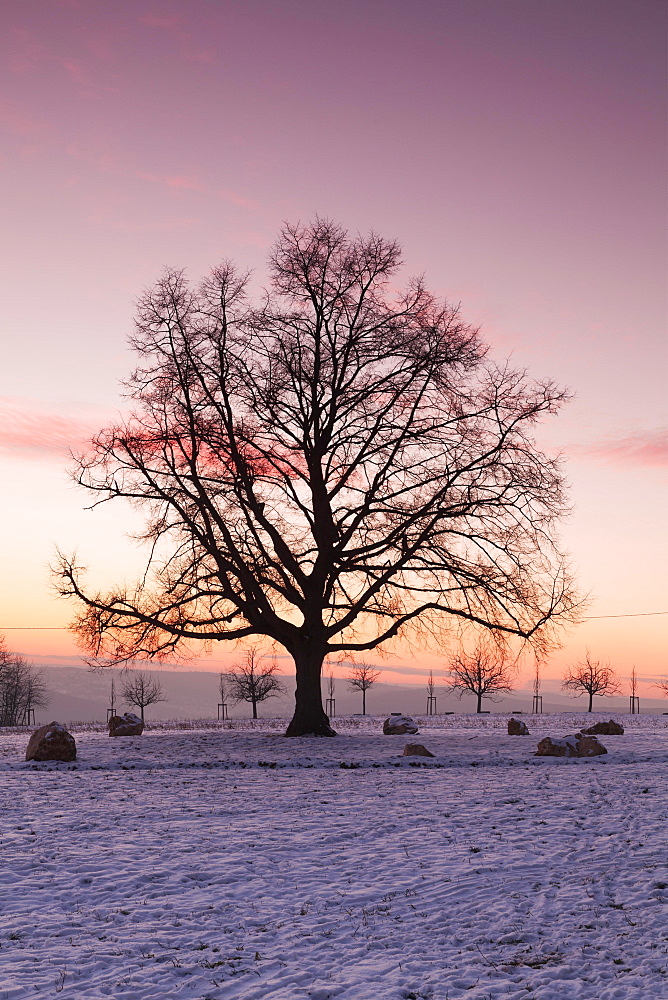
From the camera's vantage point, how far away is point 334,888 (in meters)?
10.0

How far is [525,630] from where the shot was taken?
26.5 meters

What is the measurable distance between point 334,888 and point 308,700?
17397 mm

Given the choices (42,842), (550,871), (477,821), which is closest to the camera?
(550,871)

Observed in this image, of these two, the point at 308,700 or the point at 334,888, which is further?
the point at 308,700

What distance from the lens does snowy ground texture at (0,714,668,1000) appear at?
7539 millimetres

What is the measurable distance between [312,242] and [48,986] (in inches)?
974

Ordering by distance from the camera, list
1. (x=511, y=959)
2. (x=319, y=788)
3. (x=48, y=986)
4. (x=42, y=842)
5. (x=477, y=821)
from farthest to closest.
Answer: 1. (x=319, y=788)
2. (x=477, y=821)
3. (x=42, y=842)
4. (x=511, y=959)
5. (x=48, y=986)

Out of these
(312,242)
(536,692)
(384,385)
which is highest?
(312,242)

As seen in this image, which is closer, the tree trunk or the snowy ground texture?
the snowy ground texture

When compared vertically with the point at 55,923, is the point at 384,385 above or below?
above

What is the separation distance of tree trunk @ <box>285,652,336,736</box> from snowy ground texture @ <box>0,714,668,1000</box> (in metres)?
9.20

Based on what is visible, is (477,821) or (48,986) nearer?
(48,986)

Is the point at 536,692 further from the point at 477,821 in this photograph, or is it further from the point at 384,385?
the point at 477,821

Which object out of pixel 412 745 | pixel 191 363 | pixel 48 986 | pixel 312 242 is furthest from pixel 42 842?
pixel 312 242
